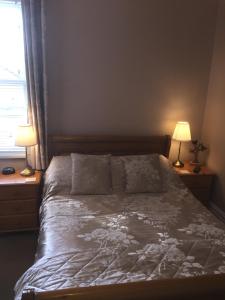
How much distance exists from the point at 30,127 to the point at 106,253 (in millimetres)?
1507

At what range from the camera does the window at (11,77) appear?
2.67 metres

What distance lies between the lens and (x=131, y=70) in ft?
9.73

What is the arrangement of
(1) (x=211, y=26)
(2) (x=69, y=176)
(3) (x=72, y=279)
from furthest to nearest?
1. (1) (x=211, y=26)
2. (2) (x=69, y=176)
3. (3) (x=72, y=279)

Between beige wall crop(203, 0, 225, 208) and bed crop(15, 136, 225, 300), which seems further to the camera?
beige wall crop(203, 0, 225, 208)

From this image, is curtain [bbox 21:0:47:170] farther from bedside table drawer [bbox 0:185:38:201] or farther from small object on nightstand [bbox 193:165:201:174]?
small object on nightstand [bbox 193:165:201:174]

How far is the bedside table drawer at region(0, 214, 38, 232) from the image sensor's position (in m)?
2.61

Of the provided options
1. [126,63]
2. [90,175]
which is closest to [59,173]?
[90,175]

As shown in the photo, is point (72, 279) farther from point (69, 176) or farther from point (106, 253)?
point (69, 176)

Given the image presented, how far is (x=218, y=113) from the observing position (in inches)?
121

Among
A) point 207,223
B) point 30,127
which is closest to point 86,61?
point 30,127

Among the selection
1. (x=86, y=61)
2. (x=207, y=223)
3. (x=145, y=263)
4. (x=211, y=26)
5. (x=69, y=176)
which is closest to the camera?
(x=145, y=263)

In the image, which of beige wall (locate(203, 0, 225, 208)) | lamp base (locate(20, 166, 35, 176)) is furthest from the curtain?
beige wall (locate(203, 0, 225, 208))

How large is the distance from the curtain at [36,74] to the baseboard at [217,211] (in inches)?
80.1

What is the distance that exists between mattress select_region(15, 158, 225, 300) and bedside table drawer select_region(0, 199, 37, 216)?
27 cm
